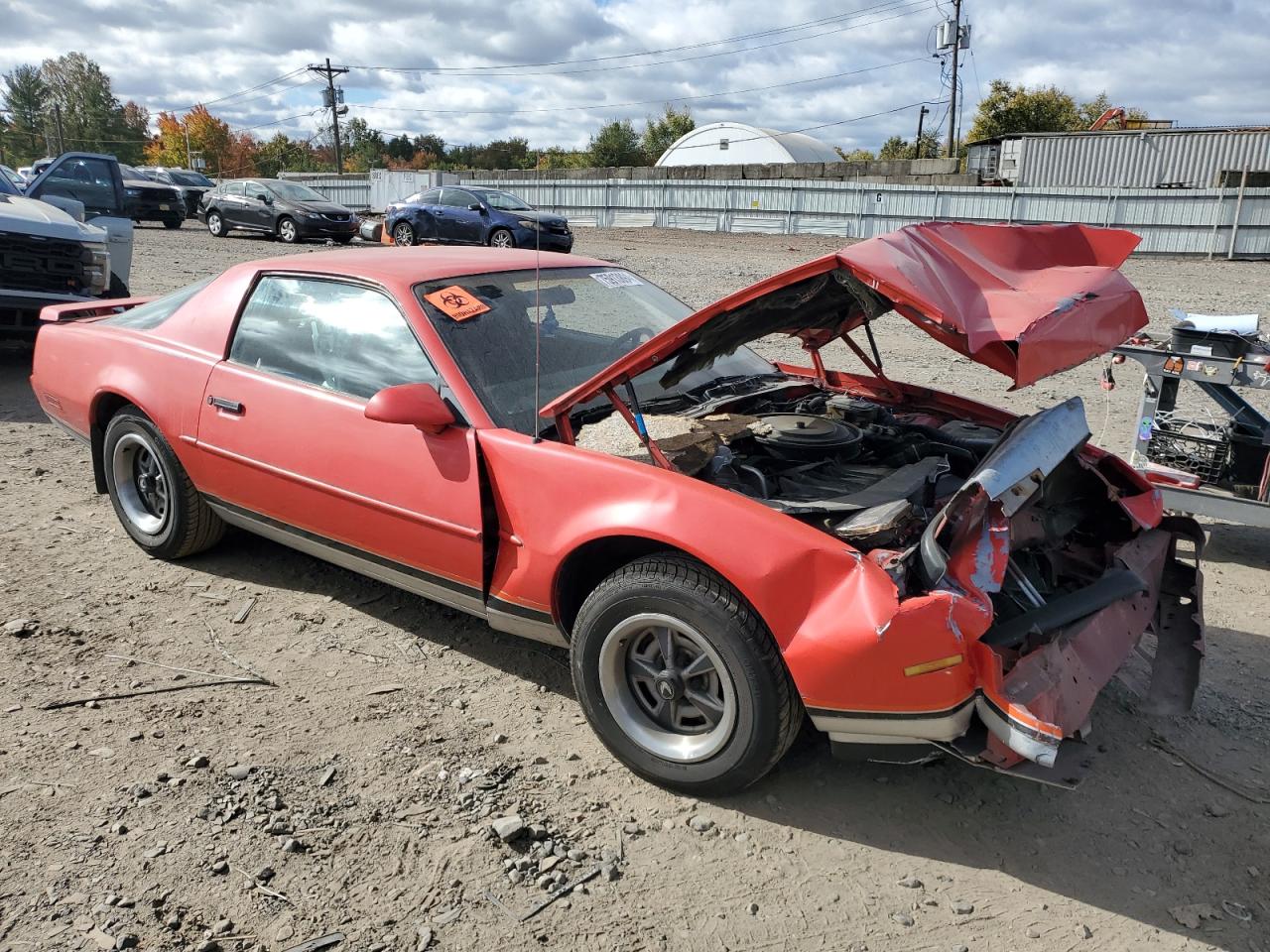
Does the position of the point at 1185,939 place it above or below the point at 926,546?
below

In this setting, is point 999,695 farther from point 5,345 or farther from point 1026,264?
point 5,345

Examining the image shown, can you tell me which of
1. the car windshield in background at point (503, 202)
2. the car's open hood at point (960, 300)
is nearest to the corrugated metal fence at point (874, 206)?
the car windshield in background at point (503, 202)

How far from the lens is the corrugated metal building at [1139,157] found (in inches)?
1092

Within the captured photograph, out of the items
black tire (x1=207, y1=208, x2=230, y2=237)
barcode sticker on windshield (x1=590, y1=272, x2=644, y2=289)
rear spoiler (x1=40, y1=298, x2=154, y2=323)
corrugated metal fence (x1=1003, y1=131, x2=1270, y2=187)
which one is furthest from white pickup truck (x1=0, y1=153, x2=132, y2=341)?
corrugated metal fence (x1=1003, y1=131, x2=1270, y2=187)

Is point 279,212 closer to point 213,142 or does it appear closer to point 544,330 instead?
point 544,330

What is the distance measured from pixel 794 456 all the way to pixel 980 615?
1.11 meters

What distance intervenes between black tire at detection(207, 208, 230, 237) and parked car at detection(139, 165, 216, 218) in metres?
4.86

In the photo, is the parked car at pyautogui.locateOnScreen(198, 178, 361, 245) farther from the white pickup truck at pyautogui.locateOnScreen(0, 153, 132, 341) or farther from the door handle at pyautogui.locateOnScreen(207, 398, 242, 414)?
the door handle at pyautogui.locateOnScreen(207, 398, 242, 414)

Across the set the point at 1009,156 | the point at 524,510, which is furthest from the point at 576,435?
the point at 1009,156

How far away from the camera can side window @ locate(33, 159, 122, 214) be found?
10.6 metres

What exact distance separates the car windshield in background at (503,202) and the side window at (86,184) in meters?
10.2

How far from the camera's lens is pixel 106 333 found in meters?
4.46

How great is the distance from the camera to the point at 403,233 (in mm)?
20688

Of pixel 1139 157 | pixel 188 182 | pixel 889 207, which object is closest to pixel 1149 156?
pixel 1139 157
